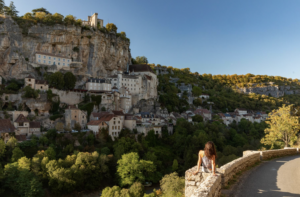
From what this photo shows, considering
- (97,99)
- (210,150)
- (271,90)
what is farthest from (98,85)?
(271,90)

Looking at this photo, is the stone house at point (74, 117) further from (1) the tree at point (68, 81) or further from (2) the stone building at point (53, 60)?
(2) the stone building at point (53, 60)

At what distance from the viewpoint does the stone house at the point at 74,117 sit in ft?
124

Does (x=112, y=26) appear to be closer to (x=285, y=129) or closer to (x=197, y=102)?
(x=197, y=102)

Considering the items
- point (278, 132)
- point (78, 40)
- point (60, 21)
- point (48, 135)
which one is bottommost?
point (48, 135)

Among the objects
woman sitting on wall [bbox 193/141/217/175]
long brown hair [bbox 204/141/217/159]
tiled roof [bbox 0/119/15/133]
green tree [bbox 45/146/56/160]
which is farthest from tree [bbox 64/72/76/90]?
long brown hair [bbox 204/141/217/159]

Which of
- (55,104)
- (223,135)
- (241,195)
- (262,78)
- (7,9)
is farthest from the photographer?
(262,78)

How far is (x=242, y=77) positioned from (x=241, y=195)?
140 metres

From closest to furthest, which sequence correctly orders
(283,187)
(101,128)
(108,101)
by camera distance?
(283,187)
(101,128)
(108,101)

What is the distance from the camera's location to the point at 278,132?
21391mm

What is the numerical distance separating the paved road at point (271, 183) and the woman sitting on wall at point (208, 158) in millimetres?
1598

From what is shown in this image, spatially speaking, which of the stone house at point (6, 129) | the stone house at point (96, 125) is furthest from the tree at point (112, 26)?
the stone house at point (6, 129)

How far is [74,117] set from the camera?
125 feet

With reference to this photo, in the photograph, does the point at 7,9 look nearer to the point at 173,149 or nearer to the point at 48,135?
the point at 48,135

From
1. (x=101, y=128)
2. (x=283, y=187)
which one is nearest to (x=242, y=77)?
(x=101, y=128)
